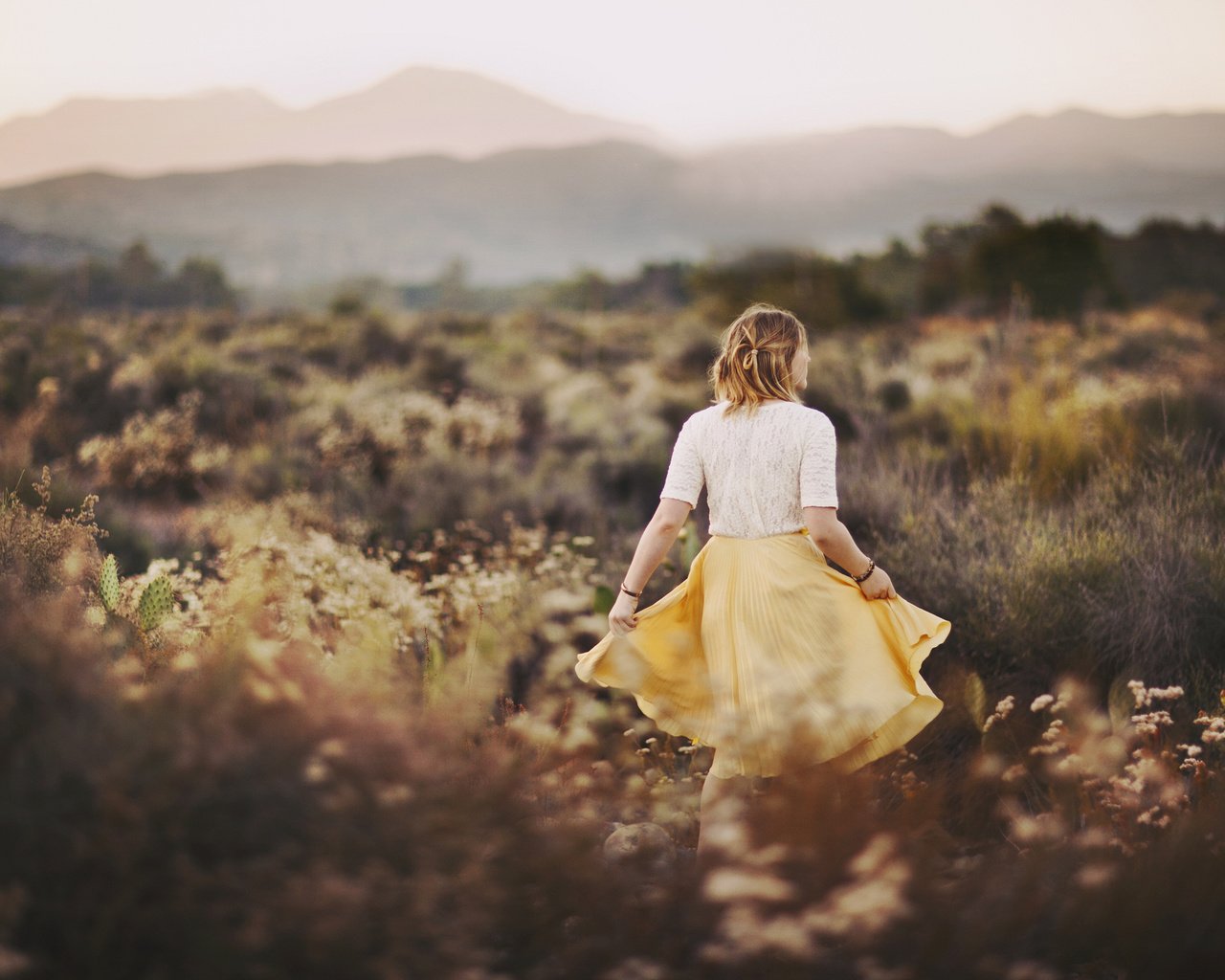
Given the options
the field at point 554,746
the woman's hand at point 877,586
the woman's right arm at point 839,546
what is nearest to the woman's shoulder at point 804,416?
the woman's right arm at point 839,546

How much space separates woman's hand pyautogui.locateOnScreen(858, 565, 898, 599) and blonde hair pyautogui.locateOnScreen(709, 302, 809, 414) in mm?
636

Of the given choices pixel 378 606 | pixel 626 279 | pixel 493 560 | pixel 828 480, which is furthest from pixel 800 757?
pixel 626 279

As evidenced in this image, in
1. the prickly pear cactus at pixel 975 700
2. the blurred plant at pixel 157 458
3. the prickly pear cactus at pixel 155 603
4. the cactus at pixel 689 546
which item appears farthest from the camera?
the blurred plant at pixel 157 458

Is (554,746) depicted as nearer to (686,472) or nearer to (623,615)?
(623,615)

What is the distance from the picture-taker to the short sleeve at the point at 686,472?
3.24 m

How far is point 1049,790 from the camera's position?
342 cm

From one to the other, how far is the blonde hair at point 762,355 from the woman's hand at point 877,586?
636 millimetres

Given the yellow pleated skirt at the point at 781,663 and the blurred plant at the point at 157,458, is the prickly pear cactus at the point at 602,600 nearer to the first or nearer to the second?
the yellow pleated skirt at the point at 781,663

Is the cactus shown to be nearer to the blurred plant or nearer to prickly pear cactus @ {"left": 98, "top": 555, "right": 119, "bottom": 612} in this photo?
prickly pear cactus @ {"left": 98, "top": 555, "right": 119, "bottom": 612}

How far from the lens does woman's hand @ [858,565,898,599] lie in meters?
3.06

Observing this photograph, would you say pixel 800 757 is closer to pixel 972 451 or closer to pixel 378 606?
pixel 378 606

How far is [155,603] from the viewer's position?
11.6 feet

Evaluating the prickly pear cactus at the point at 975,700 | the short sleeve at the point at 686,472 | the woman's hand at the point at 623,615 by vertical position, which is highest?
the short sleeve at the point at 686,472

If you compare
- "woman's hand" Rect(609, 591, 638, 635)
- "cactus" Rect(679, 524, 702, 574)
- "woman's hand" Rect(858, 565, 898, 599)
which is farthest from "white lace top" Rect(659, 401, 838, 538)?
"cactus" Rect(679, 524, 702, 574)
